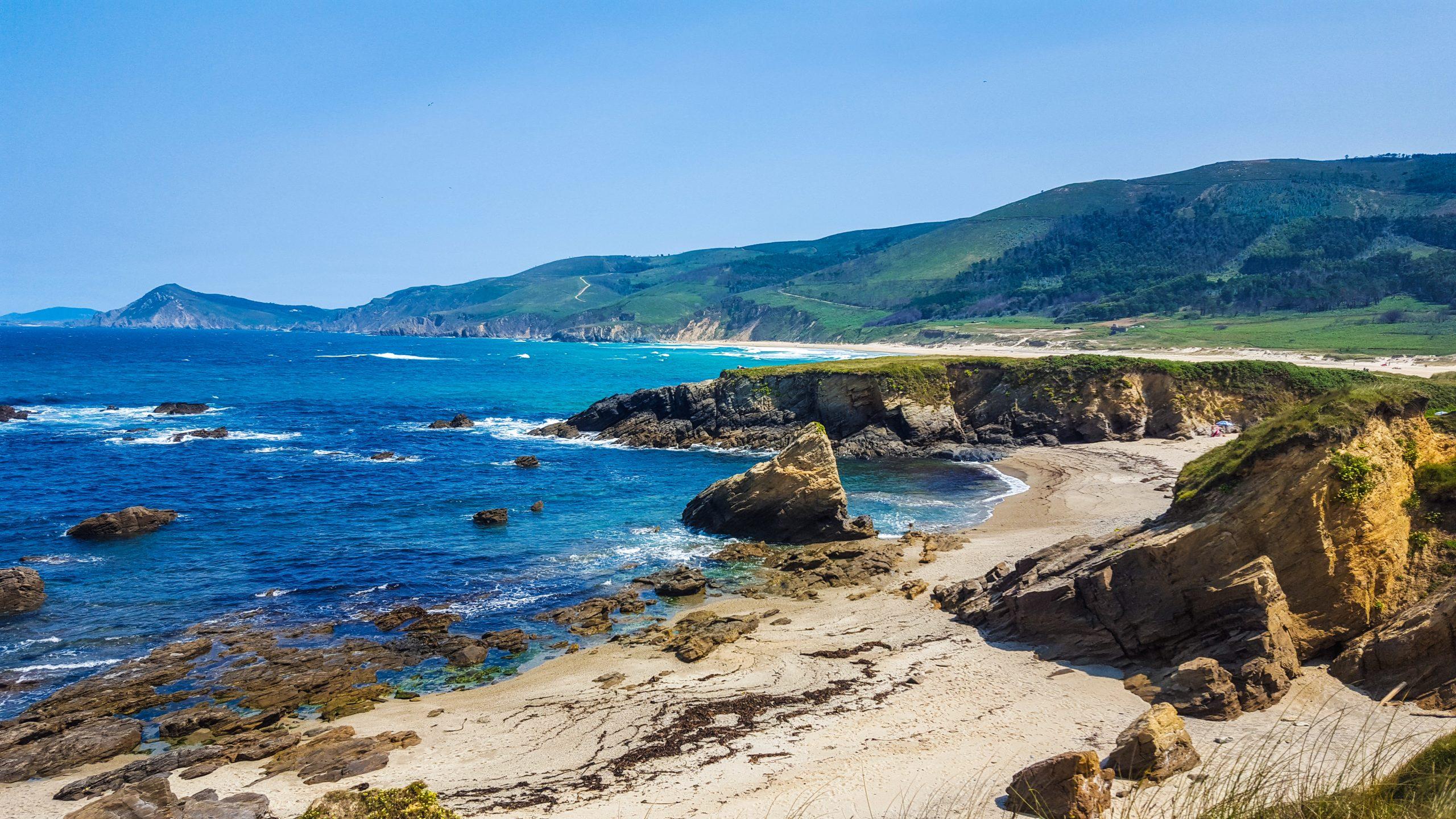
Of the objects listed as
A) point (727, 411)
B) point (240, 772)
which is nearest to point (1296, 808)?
point (240, 772)

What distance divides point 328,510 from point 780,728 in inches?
1217

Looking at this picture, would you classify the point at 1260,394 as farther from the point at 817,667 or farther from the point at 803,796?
the point at 803,796

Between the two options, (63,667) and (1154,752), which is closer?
(1154,752)

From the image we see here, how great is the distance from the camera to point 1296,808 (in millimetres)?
7012

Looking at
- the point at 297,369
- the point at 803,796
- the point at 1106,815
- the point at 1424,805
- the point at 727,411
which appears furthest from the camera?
the point at 297,369

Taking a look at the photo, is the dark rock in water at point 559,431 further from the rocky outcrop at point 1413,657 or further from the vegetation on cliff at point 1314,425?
the rocky outcrop at point 1413,657

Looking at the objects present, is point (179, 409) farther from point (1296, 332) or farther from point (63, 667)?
point (1296, 332)

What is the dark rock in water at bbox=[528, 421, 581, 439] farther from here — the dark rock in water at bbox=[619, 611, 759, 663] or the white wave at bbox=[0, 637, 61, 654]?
the white wave at bbox=[0, 637, 61, 654]

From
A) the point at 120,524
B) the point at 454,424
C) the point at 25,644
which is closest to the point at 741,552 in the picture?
the point at 25,644

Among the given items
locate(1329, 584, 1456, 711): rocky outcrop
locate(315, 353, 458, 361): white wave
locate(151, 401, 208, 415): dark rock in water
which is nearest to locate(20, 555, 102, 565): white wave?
locate(1329, 584, 1456, 711): rocky outcrop

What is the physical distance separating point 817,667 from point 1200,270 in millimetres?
206396

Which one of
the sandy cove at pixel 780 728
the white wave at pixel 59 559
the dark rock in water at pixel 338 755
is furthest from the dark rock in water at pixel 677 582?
the white wave at pixel 59 559

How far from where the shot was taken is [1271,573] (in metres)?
18.3

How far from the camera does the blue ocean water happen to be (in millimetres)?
28156
